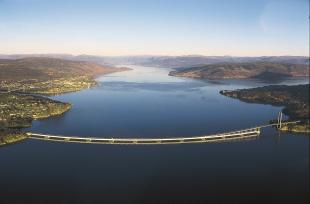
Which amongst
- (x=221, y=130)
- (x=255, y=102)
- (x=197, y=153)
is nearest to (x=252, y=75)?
(x=255, y=102)

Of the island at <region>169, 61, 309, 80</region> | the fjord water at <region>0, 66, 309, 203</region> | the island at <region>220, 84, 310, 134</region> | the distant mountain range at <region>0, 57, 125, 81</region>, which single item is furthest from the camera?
the island at <region>169, 61, 309, 80</region>

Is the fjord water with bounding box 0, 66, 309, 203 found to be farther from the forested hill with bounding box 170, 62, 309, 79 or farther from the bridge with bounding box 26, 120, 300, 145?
the forested hill with bounding box 170, 62, 309, 79

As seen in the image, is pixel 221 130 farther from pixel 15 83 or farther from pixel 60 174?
pixel 15 83

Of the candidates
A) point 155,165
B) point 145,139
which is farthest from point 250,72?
point 155,165

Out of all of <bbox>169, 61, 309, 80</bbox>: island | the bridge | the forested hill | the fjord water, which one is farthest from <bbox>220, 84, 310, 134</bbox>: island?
the forested hill

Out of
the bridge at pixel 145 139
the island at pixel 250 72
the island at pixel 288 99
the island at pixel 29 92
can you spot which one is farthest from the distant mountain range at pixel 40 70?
the bridge at pixel 145 139

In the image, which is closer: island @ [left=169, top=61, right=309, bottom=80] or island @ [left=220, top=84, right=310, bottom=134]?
island @ [left=220, top=84, right=310, bottom=134]

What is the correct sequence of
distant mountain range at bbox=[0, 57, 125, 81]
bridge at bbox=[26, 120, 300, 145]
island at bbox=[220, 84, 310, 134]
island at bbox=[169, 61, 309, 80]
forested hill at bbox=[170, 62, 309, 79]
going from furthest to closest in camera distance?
forested hill at bbox=[170, 62, 309, 79] < island at bbox=[169, 61, 309, 80] < distant mountain range at bbox=[0, 57, 125, 81] < island at bbox=[220, 84, 310, 134] < bridge at bbox=[26, 120, 300, 145]

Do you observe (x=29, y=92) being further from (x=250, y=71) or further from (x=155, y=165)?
(x=250, y=71)
